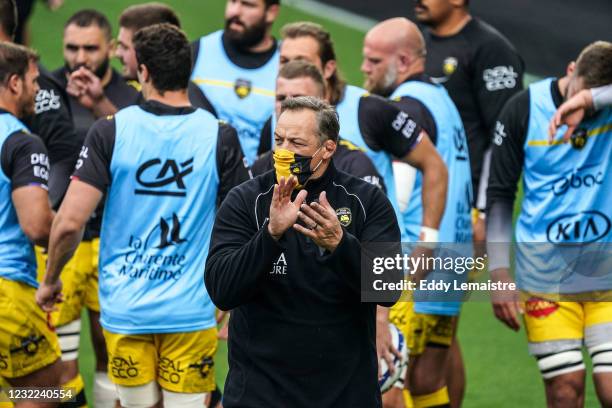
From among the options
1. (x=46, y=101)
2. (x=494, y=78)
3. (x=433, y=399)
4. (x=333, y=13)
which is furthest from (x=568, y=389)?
(x=333, y=13)

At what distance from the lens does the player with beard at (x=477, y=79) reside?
9258mm

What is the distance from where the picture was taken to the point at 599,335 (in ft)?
22.9

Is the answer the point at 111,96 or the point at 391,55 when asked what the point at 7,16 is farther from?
the point at 391,55

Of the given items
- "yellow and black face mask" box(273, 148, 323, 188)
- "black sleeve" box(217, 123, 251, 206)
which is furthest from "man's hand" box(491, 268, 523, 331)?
"yellow and black face mask" box(273, 148, 323, 188)

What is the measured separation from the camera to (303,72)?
6.96 metres

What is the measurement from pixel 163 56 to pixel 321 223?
2144mm

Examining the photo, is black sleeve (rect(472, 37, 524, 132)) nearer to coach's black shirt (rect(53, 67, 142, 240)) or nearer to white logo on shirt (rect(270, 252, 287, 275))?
coach's black shirt (rect(53, 67, 142, 240))

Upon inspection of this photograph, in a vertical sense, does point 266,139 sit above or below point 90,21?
below

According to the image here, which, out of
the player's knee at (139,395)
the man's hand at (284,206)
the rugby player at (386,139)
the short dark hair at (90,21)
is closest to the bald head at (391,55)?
the rugby player at (386,139)

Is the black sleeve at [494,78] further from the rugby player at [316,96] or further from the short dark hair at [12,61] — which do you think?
the short dark hair at [12,61]

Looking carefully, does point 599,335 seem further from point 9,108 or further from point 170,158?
point 9,108

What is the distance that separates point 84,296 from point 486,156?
306 centimetres

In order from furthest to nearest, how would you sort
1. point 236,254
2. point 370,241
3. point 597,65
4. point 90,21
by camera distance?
1. point 90,21
2. point 597,65
3. point 370,241
4. point 236,254

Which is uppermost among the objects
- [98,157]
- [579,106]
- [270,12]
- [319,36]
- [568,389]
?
[270,12]
